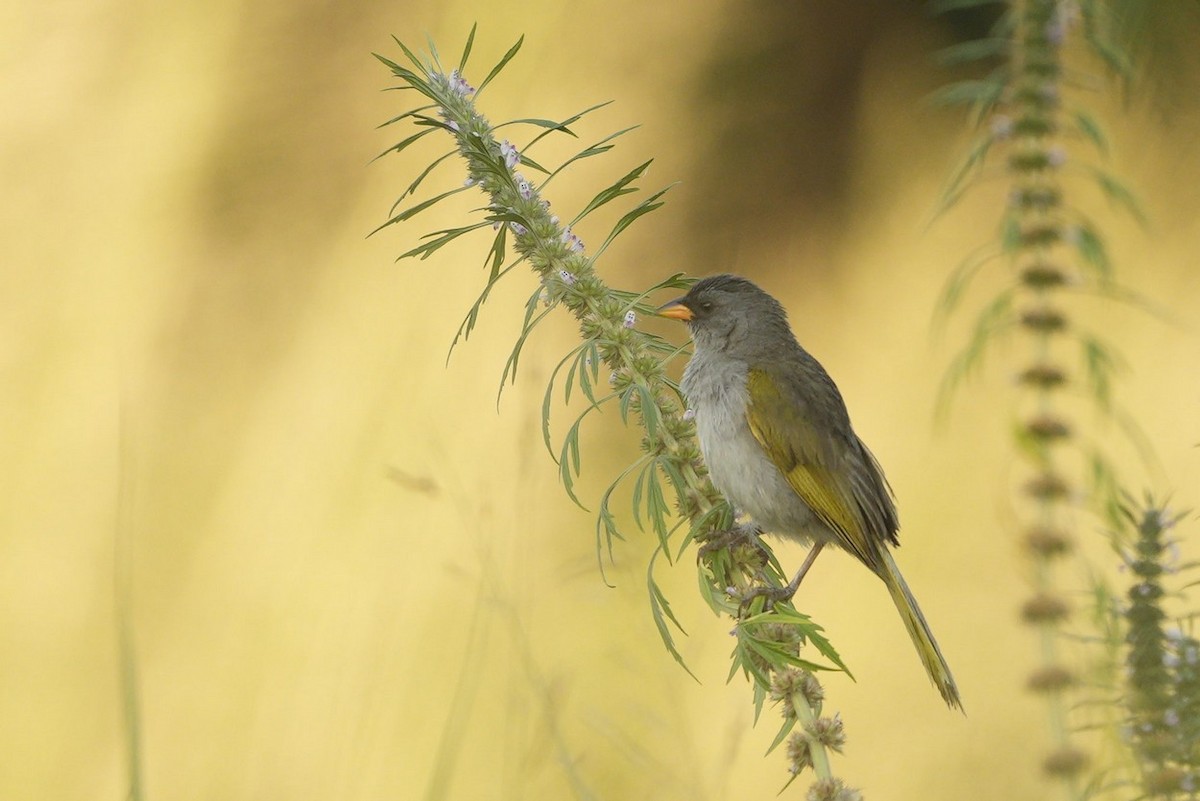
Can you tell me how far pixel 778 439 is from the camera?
9.70 feet

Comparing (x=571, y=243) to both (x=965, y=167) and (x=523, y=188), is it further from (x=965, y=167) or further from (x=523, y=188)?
(x=965, y=167)

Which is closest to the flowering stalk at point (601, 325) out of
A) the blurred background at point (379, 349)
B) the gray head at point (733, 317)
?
the gray head at point (733, 317)

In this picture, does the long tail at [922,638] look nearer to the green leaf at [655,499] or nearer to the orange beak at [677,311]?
the green leaf at [655,499]

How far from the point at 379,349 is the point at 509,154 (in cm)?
316

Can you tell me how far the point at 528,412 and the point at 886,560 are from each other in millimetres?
1229

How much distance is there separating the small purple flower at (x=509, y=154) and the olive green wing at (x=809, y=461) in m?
1.22

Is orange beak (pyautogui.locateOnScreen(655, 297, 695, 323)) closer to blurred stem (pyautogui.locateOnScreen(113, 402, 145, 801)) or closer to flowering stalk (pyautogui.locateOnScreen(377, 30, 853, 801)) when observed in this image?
flowering stalk (pyautogui.locateOnScreen(377, 30, 853, 801))

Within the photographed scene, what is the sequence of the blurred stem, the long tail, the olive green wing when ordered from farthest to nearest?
the olive green wing
the long tail
the blurred stem

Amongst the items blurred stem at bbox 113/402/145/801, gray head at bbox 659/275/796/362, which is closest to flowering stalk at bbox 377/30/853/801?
blurred stem at bbox 113/402/145/801

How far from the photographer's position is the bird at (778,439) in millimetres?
2795

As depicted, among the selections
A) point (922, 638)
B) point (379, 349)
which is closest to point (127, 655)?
point (922, 638)

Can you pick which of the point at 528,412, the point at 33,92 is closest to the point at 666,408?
the point at 528,412

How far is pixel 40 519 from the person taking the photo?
484cm

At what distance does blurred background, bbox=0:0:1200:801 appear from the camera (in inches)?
176
